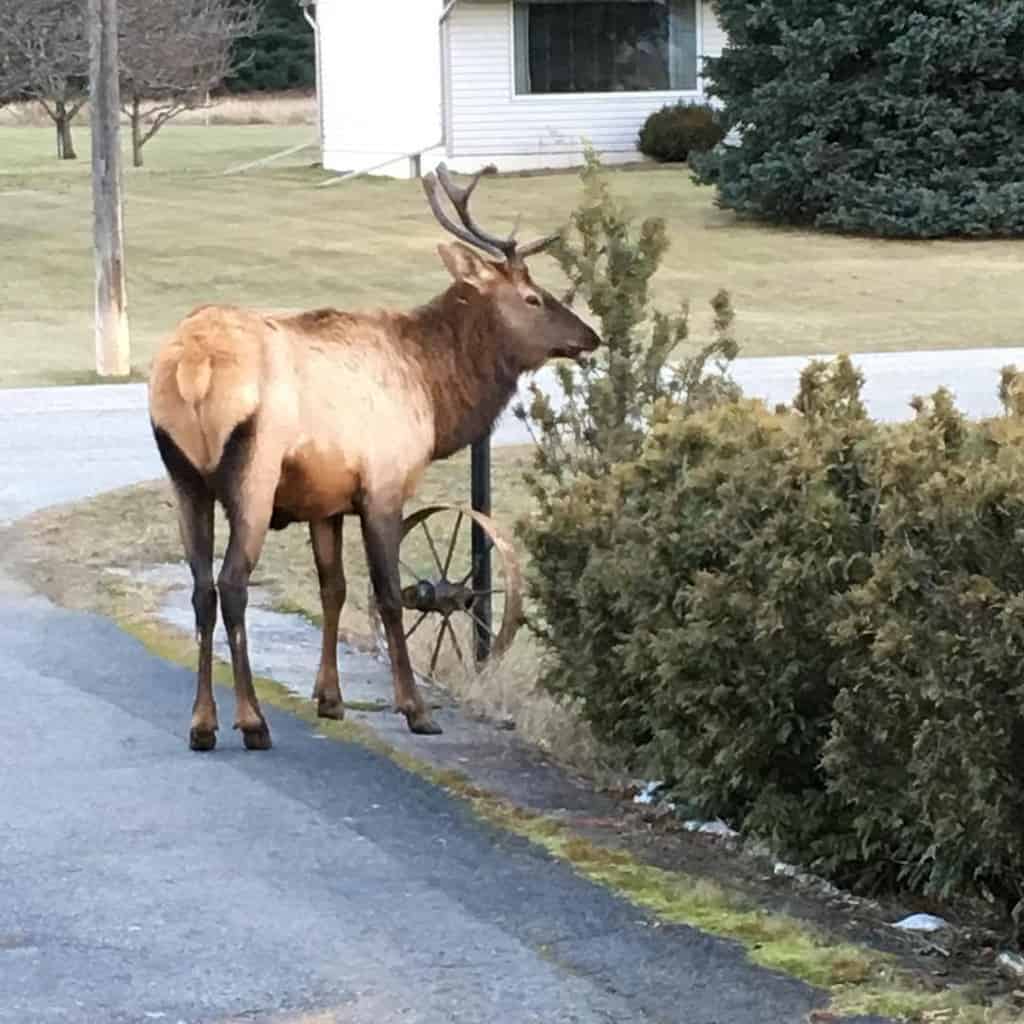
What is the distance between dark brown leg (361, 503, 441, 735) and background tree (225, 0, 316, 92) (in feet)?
242

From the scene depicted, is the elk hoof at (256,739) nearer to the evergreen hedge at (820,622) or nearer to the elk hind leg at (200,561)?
the elk hind leg at (200,561)

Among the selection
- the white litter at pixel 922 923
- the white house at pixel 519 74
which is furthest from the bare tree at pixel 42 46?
the white litter at pixel 922 923

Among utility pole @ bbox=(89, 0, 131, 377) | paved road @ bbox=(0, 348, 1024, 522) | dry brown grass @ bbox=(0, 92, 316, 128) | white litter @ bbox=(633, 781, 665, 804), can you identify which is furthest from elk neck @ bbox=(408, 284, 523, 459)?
dry brown grass @ bbox=(0, 92, 316, 128)

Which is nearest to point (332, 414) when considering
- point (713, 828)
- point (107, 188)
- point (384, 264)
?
point (713, 828)

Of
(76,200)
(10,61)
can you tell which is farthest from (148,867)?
(10,61)

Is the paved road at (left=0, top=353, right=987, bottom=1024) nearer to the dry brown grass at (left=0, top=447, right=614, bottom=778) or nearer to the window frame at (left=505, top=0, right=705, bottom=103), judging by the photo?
the dry brown grass at (left=0, top=447, right=614, bottom=778)

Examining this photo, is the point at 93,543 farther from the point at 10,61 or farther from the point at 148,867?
the point at 10,61

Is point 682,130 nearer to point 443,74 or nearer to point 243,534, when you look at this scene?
point 443,74

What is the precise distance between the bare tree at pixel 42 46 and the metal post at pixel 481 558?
117 ft

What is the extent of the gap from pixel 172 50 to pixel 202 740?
43533 mm

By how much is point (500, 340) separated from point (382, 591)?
119 cm

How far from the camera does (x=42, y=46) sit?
47500 millimetres

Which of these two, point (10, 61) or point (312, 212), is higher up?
point (10, 61)

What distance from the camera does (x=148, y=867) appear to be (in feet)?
20.4
